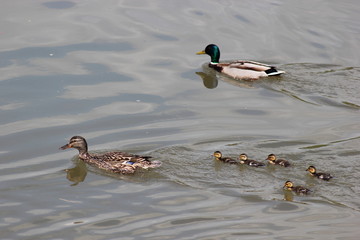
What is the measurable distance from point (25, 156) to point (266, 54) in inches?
266

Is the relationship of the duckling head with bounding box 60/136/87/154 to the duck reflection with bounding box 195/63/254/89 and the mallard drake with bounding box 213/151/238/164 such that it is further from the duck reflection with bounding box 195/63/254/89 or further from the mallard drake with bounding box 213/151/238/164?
the duck reflection with bounding box 195/63/254/89

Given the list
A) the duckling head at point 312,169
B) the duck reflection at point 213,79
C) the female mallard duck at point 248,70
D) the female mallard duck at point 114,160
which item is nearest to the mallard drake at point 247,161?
the duckling head at point 312,169

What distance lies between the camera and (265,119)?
11852mm

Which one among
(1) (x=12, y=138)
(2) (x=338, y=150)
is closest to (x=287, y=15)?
(2) (x=338, y=150)

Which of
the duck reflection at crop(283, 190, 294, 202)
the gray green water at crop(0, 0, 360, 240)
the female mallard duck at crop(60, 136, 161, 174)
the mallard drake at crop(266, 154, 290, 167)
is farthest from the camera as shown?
the mallard drake at crop(266, 154, 290, 167)

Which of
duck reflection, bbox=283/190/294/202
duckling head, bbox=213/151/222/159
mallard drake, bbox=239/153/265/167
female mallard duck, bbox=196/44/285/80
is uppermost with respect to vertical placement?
female mallard duck, bbox=196/44/285/80

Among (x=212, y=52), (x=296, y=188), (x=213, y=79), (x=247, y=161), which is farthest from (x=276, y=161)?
(x=212, y=52)

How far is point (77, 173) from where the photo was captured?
9.91 meters

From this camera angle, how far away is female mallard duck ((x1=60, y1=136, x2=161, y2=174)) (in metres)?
9.85

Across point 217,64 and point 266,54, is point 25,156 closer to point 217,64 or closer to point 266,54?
point 217,64

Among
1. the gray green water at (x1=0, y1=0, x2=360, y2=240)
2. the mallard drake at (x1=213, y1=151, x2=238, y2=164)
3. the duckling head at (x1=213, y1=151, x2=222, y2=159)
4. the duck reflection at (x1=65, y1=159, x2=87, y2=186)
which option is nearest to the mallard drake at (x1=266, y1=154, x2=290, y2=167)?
the gray green water at (x1=0, y1=0, x2=360, y2=240)

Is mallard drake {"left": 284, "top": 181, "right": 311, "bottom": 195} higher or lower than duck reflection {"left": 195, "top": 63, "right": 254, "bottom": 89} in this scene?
lower

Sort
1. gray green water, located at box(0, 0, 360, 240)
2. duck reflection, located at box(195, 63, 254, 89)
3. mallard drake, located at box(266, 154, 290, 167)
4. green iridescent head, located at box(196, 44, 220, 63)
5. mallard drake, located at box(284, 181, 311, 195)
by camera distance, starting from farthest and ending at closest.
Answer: green iridescent head, located at box(196, 44, 220, 63)
duck reflection, located at box(195, 63, 254, 89)
mallard drake, located at box(266, 154, 290, 167)
mallard drake, located at box(284, 181, 311, 195)
gray green water, located at box(0, 0, 360, 240)

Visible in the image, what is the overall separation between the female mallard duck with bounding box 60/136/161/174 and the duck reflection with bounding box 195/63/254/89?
4.02 meters
